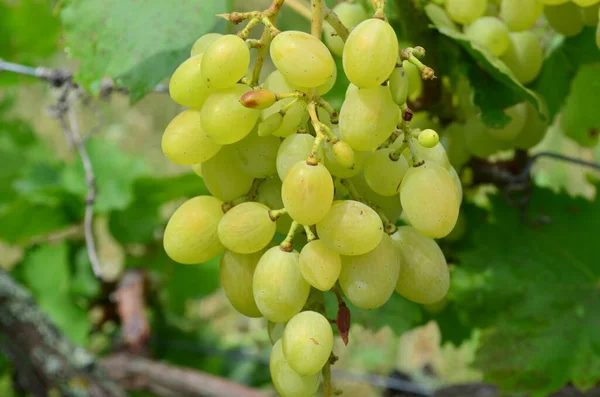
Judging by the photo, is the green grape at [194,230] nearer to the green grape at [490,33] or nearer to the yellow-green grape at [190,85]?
the yellow-green grape at [190,85]

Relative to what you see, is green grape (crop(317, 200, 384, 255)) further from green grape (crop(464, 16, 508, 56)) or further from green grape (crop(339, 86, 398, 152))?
green grape (crop(464, 16, 508, 56))

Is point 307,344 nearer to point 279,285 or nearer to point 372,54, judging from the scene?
point 279,285

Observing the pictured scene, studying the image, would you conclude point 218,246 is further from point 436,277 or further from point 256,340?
point 256,340

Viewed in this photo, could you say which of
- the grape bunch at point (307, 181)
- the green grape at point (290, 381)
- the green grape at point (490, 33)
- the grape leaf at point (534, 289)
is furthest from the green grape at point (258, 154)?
the grape leaf at point (534, 289)

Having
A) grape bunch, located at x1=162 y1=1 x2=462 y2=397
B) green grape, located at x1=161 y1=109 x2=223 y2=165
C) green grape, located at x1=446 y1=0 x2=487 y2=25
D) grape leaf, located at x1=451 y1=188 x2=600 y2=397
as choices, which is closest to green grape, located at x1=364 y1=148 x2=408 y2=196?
grape bunch, located at x1=162 y1=1 x2=462 y2=397

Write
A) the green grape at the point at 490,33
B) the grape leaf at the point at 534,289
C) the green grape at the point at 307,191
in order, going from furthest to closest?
the grape leaf at the point at 534,289
the green grape at the point at 490,33
the green grape at the point at 307,191

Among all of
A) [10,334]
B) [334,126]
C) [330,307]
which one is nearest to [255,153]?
[334,126]
